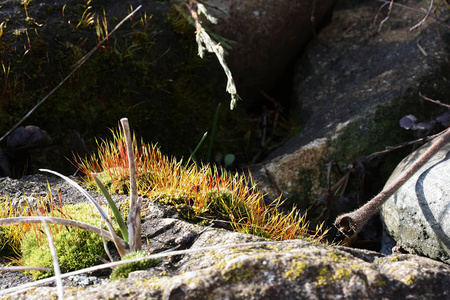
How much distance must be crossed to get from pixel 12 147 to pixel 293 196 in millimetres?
2005

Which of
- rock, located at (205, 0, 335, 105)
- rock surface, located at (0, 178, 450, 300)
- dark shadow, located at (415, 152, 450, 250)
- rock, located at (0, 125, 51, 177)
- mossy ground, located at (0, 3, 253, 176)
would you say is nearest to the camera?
rock surface, located at (0, 178, 450, 300)

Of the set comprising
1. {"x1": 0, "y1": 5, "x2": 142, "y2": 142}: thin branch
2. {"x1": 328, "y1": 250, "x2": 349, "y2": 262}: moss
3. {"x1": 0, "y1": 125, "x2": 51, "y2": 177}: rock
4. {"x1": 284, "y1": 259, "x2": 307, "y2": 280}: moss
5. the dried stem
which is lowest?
{"x1": 328, "y1": 250, "x2": 349, "y2": 262}: moss

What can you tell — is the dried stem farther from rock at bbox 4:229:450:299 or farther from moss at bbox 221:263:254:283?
moss at bbox 221:263:254:283

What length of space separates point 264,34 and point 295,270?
289 centimetres

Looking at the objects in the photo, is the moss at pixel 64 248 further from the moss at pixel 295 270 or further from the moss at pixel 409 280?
the moss at pixel 409 280

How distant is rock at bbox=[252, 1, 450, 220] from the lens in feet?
11.1

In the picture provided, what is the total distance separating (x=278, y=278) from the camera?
168 centimetres

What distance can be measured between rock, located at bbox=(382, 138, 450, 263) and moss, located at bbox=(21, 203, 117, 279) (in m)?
1.65

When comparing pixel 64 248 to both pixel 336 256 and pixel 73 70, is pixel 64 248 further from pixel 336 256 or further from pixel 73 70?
pixel 73 70

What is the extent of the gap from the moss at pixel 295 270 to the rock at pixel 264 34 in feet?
8.70

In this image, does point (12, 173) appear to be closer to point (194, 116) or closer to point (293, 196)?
point (194, 116)

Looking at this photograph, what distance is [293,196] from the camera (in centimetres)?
335

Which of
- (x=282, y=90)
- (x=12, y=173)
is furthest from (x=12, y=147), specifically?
(x=282, y=90)

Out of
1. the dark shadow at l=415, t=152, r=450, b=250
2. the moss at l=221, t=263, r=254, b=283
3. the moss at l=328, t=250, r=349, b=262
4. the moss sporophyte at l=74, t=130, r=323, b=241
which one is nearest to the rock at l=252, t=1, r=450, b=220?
the dark shadow at l=415, t=152, r=450, b=250
